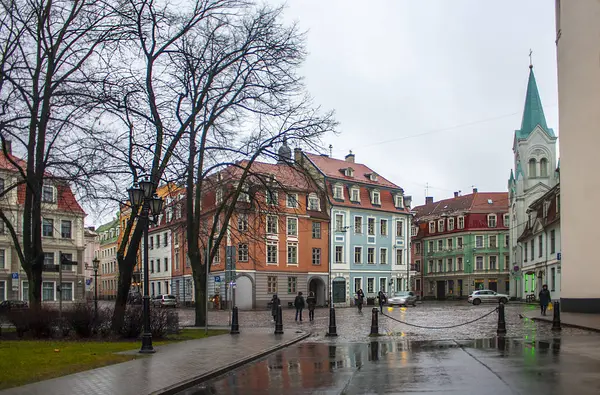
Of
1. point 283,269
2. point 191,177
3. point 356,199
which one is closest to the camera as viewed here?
point 191,177

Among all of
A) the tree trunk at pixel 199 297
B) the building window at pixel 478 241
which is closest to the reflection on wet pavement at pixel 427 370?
the tree trunk at pixel 199 297

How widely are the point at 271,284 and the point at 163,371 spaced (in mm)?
47805

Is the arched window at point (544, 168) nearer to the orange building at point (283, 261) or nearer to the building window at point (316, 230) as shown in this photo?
the orange building at point (283, 261)

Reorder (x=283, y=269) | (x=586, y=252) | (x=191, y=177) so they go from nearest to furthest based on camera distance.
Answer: (x=191, y=177)
(x=586, y=252)
(x=283, y=269)

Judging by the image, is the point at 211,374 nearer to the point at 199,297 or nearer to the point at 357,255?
the point at 199,297

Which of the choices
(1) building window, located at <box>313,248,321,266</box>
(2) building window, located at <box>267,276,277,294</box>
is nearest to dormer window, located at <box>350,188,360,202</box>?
(1) building window, located at <box>313,248,321,266</box>

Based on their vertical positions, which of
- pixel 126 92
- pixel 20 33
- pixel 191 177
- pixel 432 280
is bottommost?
pixel 432 280

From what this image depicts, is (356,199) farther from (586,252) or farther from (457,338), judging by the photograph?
(457,338)

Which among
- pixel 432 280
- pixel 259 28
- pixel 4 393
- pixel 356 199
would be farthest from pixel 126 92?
pixel 432 280

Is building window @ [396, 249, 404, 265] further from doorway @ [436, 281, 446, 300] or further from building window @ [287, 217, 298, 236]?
doorway @ [436, 281, 446, 300]

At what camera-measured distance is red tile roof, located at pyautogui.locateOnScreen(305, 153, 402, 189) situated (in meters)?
66.6

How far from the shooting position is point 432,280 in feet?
322

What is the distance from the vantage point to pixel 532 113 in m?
73.4

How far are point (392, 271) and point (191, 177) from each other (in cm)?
4733
